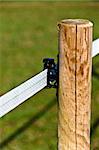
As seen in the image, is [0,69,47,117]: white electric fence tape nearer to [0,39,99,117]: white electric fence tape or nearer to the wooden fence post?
[0,39,99,117]: white electric fence tape

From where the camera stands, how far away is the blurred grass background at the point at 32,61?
4922 millimetres

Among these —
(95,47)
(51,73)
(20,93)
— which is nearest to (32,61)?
(95,47)

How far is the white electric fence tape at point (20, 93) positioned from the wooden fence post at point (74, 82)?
139 millimetres

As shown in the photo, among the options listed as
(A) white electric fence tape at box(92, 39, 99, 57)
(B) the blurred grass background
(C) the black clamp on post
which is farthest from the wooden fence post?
(B) the blurred grass background

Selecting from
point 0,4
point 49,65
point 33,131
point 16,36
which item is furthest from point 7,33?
point 49,65

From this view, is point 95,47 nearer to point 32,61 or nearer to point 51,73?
point 51,73

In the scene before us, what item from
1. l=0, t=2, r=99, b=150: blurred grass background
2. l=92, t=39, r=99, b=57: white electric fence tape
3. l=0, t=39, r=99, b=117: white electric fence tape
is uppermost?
l=92, t=39, r=99, b=57: white electric fence tape

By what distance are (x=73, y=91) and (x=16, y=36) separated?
844 cm

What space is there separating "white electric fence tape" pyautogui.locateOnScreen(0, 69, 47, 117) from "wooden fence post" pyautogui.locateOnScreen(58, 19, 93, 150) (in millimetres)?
139

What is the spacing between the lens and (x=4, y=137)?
192 inches

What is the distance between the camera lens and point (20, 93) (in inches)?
107

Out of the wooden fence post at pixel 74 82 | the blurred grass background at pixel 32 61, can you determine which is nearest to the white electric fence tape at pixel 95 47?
the wooden fence post at pixel 74 82

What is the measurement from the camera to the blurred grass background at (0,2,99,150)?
16.1 feet

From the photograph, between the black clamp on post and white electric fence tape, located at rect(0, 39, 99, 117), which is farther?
the black clamp on post
